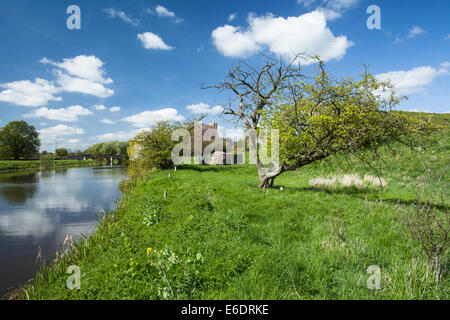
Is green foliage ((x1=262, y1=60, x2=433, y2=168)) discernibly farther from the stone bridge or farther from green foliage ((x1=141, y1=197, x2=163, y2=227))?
the stone bridge

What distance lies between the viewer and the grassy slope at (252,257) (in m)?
3.50

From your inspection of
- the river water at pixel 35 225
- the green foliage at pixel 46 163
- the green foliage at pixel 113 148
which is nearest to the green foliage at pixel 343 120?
the river water at pixel 35 225

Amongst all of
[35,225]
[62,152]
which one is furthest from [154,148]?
[62,152]

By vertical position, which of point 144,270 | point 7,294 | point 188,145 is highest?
point 188,145

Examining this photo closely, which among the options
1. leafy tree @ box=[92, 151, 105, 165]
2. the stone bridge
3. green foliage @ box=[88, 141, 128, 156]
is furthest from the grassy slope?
leafy tree @ box=[92, 151, 105, 165]

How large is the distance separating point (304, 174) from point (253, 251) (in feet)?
59.2

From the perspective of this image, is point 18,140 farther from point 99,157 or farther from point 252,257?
point 252,257

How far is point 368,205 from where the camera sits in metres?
8.42

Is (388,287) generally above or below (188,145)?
below

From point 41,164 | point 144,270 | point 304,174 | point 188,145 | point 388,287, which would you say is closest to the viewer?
point 388,287

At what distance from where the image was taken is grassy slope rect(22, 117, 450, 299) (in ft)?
11.5

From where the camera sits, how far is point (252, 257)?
176 inches

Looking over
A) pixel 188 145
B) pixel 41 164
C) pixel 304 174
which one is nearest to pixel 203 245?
pixel 304 174
